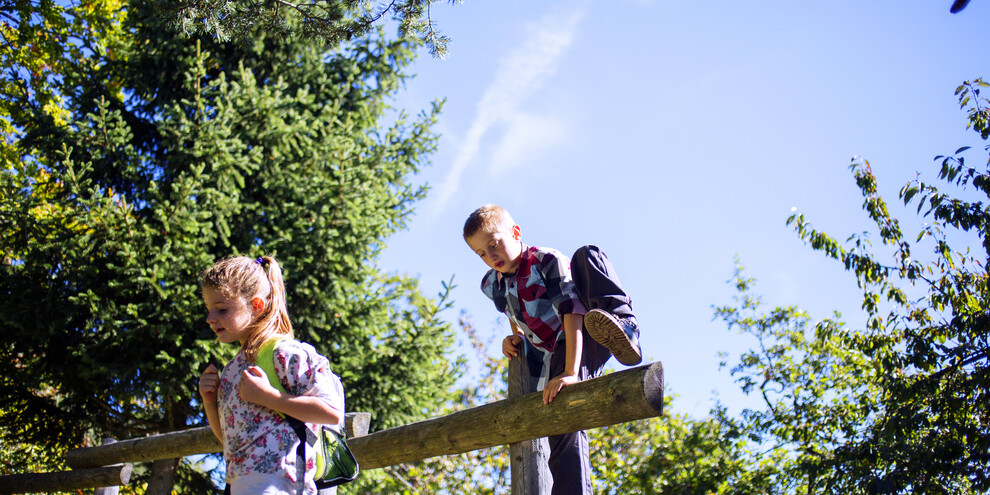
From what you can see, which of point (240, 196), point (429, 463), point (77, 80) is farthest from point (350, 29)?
point (429, 463)

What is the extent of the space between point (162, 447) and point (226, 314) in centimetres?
329

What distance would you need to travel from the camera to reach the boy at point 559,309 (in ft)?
9.04

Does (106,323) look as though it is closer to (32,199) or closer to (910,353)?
(32,199)

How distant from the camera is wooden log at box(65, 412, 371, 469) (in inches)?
159

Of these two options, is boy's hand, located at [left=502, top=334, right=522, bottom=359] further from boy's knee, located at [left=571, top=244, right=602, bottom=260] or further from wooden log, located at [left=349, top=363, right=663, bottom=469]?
boy's knee, located at [left=571, top=244, right=602, bottom=260]

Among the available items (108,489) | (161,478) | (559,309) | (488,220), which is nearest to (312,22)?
(488,220)

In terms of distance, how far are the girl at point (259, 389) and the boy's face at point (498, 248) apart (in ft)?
3.41

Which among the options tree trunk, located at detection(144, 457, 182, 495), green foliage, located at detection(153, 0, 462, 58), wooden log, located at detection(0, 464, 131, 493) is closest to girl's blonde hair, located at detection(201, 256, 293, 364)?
green foliage, located at detection(153, 0, 462, 58)

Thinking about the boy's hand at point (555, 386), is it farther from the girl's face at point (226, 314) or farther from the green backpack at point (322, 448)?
the girl's face at point (226, 314)

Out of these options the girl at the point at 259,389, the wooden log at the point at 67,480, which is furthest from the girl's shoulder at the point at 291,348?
the wooden log at the point at 67,480

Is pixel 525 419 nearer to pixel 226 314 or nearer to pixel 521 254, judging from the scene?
pixel 521 254

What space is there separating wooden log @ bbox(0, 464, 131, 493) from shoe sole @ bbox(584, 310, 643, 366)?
4.61 meters

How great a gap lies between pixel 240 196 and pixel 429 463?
21.0 feet

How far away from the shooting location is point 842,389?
10.9m
